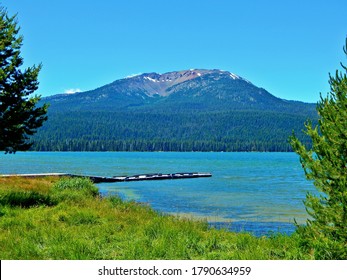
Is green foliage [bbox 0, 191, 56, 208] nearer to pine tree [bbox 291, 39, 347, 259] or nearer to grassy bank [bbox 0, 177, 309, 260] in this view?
grassy bank [bbox 0, 177, 309, 260]

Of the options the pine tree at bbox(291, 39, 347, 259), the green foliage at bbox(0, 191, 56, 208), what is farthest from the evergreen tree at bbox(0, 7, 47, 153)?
the pine tree at bbox(291, 39, 347, 259)

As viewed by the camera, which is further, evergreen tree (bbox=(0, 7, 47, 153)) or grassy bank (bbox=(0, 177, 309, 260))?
evergreen tree (bbox=(0, 7, 47, 153))

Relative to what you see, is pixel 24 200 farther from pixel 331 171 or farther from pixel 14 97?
pixel 331 171

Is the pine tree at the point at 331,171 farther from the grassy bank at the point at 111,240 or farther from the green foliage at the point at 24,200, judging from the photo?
the green foliage at the point at 24,200

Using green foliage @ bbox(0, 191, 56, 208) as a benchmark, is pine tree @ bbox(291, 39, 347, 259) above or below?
above

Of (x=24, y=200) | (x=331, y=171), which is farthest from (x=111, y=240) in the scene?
(x=24, y=200)

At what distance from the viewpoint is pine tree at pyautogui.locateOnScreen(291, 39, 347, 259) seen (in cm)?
1114

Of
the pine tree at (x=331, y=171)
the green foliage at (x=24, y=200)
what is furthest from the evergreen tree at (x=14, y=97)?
the pine tree at (x=331, y=171)

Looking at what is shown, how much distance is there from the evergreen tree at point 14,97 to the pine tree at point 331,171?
13.2m

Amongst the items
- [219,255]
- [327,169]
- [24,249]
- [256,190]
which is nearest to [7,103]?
[24,249]

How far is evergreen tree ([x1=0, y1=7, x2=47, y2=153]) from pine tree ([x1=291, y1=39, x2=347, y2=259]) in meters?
13.2

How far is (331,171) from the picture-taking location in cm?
1142

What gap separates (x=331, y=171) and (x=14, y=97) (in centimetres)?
1450
